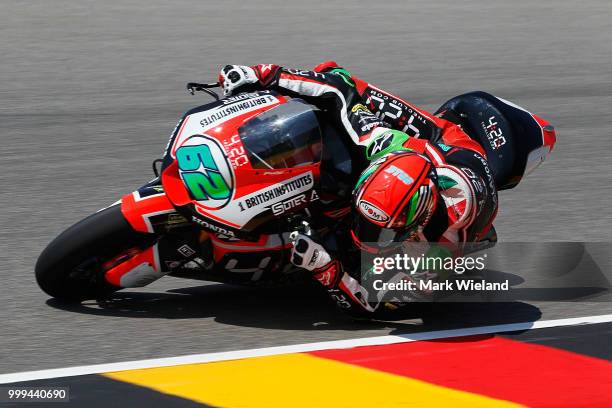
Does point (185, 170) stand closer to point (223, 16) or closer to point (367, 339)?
point (367, 339)

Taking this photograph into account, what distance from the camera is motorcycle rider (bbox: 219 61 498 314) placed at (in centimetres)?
569

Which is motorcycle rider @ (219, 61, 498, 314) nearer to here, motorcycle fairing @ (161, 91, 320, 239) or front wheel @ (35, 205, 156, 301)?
motorcycle fairing @ (161, 91, 320, 239)

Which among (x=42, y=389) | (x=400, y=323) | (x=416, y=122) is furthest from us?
(x=416, y=122)

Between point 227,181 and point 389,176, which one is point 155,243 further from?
point 389,176

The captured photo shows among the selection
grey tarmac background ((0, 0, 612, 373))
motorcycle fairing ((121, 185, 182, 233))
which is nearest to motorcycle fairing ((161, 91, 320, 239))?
motorcycle fairing ((121, 185, 182, 233))

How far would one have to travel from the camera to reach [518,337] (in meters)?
6.02

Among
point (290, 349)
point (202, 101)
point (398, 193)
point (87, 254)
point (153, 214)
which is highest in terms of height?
point (202, 101)

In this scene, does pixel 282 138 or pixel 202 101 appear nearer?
pixel 282 138

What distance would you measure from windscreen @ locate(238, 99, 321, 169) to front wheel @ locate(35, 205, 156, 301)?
75 centimetres

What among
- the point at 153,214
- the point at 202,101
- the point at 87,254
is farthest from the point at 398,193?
the point at 202,101

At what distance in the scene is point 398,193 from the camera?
562 centimetres

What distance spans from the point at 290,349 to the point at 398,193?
2.91 feet

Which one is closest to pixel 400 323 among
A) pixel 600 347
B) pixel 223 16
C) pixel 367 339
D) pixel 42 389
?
pixel 367 339

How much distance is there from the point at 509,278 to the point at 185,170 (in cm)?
212
